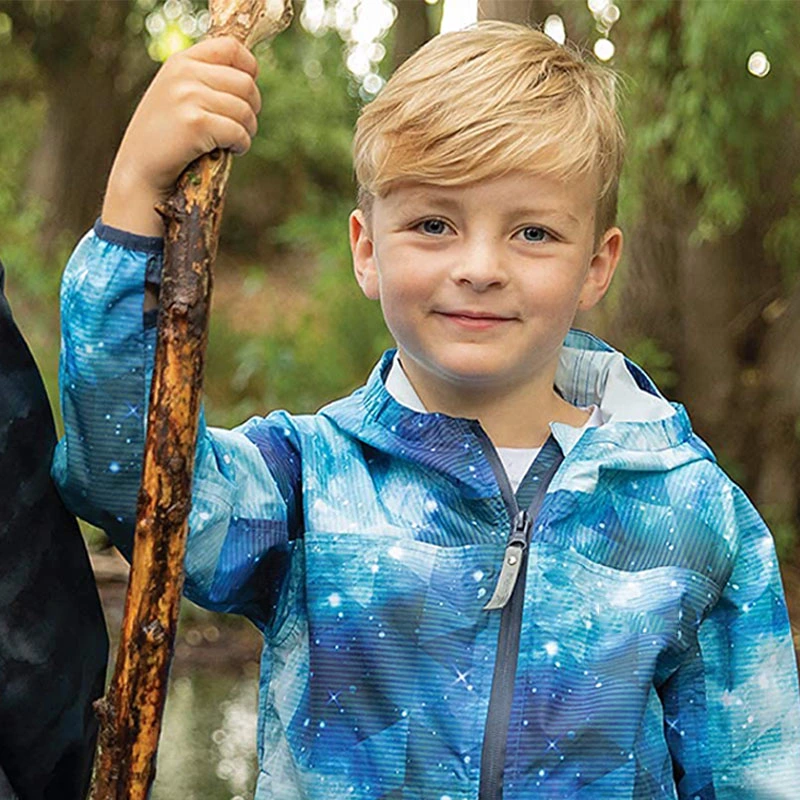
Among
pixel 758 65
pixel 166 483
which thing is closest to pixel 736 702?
pixel 166 483

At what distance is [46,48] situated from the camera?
12586 millimetres

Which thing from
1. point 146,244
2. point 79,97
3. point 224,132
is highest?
point 79,97

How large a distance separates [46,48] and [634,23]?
7766 millimetres

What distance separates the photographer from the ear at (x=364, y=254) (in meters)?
1.94

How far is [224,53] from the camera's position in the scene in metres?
1.46

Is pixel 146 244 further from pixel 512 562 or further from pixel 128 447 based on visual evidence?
pixel 512 562

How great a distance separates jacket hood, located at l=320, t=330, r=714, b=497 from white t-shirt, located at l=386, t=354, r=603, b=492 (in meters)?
0.02

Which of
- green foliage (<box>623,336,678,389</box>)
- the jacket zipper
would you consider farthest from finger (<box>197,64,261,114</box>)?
green foliage (<box>623,336,678,389</box>)

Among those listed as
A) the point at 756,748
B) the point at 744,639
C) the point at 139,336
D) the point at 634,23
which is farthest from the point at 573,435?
the point at 634,23

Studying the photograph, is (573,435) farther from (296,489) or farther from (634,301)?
(634,301)

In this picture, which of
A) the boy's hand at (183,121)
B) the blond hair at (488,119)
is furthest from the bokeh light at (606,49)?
the boy's hand at (183,121)

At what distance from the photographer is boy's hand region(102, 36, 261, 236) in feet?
4.71

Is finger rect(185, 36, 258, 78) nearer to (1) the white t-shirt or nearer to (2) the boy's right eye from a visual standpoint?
(2) the boy's right eye

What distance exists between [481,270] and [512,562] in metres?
0.35
